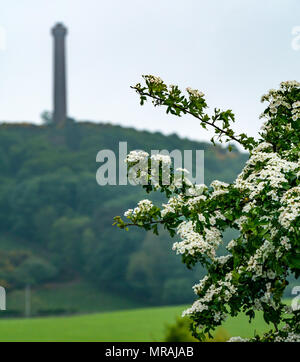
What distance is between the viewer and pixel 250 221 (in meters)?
4.38

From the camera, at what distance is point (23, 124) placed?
99.3m

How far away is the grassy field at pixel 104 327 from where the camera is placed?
47.0 metres

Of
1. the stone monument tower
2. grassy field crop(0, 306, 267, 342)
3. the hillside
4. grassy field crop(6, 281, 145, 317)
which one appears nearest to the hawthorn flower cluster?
grassy field crop(0, 306, 267, 342)

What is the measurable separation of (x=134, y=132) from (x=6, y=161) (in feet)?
71.3

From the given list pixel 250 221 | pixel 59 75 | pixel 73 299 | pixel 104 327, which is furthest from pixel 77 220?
pixel 250 221

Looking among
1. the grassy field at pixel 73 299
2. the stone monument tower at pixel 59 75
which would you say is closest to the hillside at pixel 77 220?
the grassy field at pixel 73 299

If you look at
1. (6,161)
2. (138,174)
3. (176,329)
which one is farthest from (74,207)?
(138,174)

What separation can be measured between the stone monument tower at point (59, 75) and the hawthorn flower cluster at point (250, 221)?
270ft

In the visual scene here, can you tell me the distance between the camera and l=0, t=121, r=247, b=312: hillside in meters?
69.8

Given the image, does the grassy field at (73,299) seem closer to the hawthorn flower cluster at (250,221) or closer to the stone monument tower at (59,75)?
the stone monument tower at (59,75)

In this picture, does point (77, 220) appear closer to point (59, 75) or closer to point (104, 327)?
point (59, 75)

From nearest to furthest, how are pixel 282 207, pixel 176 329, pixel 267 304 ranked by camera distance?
1. pixel 282 207
2. pixel 267 304
3. pixel 176 329

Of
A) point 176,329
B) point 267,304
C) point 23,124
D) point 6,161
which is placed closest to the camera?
point 267,304
